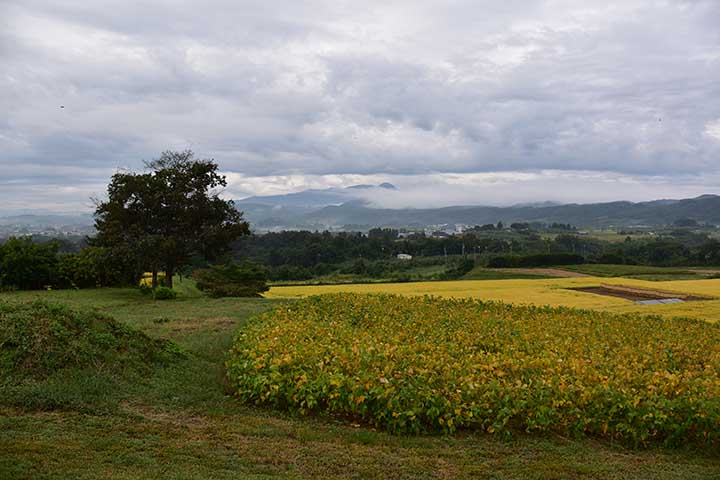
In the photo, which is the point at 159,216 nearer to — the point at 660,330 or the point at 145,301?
the point at 145,301

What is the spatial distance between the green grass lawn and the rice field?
1331 centimetres

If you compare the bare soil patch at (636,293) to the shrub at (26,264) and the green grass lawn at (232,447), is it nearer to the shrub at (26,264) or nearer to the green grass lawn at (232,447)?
the green grass lawn at (232,447)

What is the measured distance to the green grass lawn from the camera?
18.4 feet

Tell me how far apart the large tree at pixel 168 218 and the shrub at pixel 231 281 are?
1013 mm

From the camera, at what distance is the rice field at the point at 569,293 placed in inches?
785

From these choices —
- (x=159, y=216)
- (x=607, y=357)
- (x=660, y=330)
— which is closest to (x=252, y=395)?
(x=607, y=357)

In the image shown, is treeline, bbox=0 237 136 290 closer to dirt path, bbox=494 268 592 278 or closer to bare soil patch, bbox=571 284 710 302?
bare soil patch, bbox=571 284 710 302

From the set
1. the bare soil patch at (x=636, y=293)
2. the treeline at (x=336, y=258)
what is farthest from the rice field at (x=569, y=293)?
the treeline at (x=336, y=258)

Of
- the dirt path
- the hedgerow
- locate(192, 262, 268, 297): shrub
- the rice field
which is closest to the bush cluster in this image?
the dirt path

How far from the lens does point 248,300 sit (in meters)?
21.9

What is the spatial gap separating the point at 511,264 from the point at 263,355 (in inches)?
1510

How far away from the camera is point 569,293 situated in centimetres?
2569

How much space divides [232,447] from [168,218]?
21.1 m

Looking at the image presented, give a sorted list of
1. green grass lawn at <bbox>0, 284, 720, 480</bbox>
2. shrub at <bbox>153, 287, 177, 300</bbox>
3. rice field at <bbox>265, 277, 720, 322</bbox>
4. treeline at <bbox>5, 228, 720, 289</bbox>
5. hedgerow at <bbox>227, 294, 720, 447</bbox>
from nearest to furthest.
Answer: green grass lawn at <bbox>0, 284, 720, 480</bbox>, hedgerow at <bbox>227, 294, 720, 447</bbox>, rice field at <bbox>265, 277, 720, 322</bbox>, shrub at <bbox>153, 287, 177, 300</bbox>, treeline at <bbox>5, 228, 720, 289</bbox>
